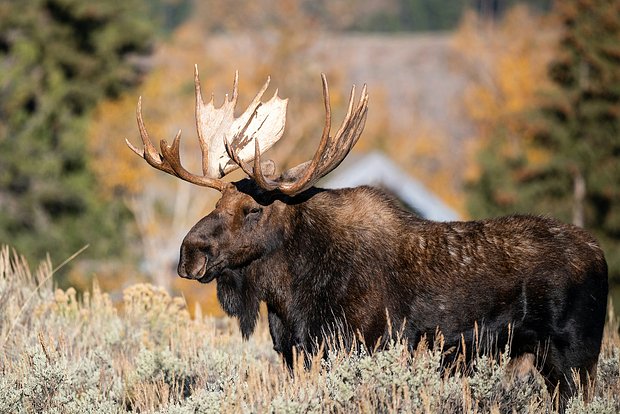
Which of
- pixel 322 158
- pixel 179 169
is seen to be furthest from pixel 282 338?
pixel 179 169

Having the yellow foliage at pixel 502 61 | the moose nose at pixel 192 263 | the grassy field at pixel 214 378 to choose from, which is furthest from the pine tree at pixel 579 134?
the moose nose at pixel 192 263

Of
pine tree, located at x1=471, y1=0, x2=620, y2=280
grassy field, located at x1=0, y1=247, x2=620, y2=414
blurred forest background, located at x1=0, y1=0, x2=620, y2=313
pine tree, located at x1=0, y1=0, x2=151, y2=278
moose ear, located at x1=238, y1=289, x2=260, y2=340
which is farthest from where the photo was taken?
pine tree, located at x1=0, y1=0, x2=151, y2=278

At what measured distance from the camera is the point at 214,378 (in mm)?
6906

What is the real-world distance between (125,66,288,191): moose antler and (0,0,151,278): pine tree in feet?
68.8

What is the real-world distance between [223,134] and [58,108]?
88.9ft

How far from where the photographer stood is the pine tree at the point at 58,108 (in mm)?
30484

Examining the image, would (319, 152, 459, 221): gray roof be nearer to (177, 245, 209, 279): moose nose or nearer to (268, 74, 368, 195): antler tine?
(268, 74, 368, 195): antler tine

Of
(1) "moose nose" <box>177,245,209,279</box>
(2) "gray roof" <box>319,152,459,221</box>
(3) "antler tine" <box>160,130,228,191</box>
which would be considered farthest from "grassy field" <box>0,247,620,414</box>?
(2) "gray roof" <box>319,152,459,221</box>

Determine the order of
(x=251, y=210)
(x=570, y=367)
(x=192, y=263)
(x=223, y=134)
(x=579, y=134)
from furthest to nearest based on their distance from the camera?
1. (x=579, y=134)
2. (x=223, y=134)
3. (x=251, y=210)
4. (x=192, y=263)
5. (x=570, y=367)

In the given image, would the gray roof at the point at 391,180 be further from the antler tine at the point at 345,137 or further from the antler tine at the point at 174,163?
the antler tine at the point at 345,137

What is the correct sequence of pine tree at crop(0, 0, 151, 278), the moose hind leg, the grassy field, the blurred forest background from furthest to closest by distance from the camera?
pine tree at crop(0, 0, 151, 278) < the blurred forest background < the moose hind leg < the grassy field

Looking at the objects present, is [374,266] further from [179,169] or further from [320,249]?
[179,169]

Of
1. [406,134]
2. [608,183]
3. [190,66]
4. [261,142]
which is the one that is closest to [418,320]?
[261,142]

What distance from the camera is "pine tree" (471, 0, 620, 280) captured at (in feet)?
94.8
